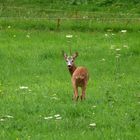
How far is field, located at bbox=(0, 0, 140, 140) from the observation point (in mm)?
10766

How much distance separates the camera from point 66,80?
1675 centimetres

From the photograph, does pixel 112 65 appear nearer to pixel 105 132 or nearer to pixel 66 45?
pixel 66 45

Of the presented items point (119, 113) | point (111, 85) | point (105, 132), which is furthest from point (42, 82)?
point (105, 132)

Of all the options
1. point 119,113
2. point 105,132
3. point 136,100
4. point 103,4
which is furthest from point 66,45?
point 103,4

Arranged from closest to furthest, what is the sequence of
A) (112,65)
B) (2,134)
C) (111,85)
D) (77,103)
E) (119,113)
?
(2,134), (119,113), (77,103), (111,85), (112,65)

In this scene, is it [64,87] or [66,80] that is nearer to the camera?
[64,87]

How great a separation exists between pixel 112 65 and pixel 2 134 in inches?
375

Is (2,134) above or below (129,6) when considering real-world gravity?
→ below

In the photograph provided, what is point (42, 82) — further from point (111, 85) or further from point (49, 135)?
point (49, 135)

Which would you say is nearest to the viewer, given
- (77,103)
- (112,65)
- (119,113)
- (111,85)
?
(119,113)

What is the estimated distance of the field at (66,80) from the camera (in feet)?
35.3

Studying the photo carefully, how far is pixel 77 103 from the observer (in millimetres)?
12820

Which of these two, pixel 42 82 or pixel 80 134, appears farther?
pixel 42 82

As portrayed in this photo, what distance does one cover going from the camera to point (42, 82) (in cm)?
1619
